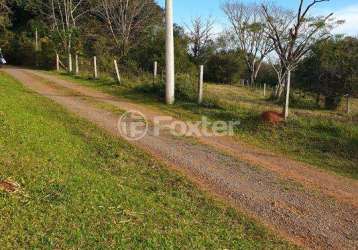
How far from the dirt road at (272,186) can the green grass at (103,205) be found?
0.38 metres

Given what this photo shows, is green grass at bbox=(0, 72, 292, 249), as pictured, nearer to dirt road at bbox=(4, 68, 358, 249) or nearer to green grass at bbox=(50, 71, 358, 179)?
dirt road at bbox=(4, 68, 358, 249)

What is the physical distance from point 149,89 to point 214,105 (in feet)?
13.1

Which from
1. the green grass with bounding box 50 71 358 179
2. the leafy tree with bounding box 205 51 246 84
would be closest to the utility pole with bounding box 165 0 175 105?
the green grass with bounding box 50 71 358 179

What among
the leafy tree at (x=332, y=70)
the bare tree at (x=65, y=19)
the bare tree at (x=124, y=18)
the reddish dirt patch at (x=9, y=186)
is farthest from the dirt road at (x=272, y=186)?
the bare tree at (x=124, y=18)

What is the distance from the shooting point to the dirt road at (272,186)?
531 centimetres

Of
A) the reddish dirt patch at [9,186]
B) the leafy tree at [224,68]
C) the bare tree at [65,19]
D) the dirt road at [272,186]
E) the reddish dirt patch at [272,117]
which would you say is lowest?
the dirt road at [272,186]

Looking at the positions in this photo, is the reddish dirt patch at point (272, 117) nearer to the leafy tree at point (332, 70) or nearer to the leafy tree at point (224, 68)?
the leafy tree at point (332, 70)

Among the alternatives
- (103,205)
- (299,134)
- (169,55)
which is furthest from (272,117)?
(103,205)

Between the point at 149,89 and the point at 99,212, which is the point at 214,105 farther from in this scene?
the point at 99,212

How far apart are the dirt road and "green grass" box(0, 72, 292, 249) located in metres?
0.38

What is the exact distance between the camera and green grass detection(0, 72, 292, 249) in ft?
14.8

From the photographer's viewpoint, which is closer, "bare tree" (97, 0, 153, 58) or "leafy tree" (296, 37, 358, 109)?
"leafy tree" (296, 37, 358, 109)

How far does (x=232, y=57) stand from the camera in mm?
47531

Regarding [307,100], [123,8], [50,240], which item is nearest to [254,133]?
[50,240]
